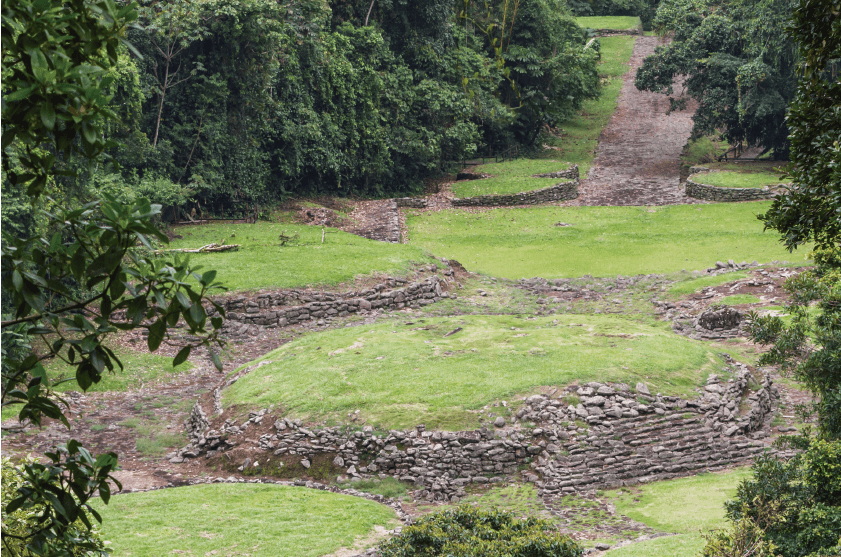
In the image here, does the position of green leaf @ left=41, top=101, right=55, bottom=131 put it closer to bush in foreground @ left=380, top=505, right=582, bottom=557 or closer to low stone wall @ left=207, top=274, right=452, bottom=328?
bush in foreground @ left=380, top=505, right=582, bottom=557

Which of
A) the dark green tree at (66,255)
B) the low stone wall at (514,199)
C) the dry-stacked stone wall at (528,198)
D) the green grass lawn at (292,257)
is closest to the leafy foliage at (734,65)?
the dry-stacked stone wall at (528,198)

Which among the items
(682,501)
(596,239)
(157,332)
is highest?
(157,332)

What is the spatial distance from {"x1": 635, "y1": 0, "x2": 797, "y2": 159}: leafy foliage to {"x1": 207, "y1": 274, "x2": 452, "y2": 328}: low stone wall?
19.4 meters

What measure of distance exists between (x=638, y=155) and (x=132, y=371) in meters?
31.1

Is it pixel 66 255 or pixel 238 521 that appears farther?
pixel 238 521

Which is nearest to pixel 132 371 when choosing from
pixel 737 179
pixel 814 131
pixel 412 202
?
pixel 814 131

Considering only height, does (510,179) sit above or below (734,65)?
below

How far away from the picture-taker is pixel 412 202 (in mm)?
32562

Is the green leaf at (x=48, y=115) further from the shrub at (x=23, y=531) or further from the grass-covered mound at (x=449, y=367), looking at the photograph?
the grass-covered mound at (x=449, y=367)

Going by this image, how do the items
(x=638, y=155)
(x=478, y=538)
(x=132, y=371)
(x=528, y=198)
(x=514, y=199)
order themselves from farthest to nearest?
(x=638, y=155), (x=528, y=198), (x=514, y=199), (x=132, y=371), (x=478, y=538)

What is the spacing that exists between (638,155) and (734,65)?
796cm

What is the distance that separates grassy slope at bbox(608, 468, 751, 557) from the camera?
8.79 metres

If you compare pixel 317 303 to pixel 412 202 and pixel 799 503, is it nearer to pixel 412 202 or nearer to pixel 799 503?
pixel 412 202

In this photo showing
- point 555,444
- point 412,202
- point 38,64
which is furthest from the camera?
point 412,202
